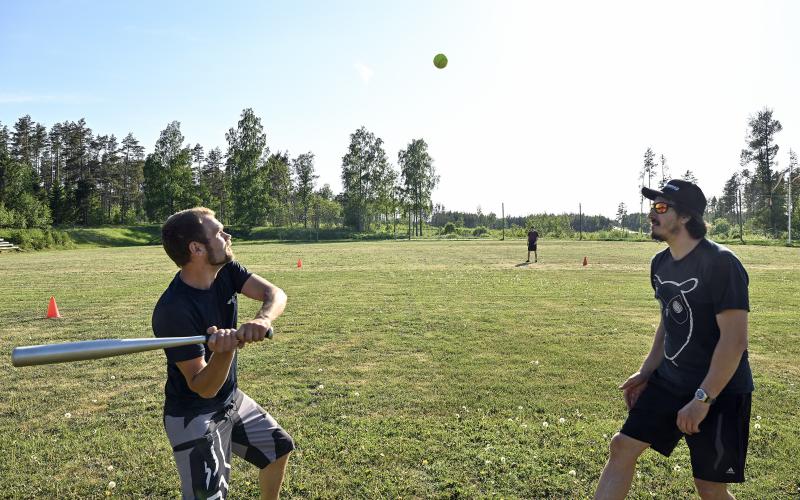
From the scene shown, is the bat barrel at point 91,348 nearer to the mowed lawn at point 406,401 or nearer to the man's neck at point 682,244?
the mowed lawn at point 406,401

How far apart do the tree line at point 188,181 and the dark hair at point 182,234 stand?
76.6 metres

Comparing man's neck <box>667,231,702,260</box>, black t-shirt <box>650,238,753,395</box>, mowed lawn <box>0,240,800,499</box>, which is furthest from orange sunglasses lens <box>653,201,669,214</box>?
mowed lawn <box>0,240,800,499</box>

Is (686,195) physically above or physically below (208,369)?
above

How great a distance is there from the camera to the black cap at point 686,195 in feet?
11.3

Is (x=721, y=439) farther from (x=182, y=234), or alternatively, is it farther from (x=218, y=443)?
(x=182, y=234)

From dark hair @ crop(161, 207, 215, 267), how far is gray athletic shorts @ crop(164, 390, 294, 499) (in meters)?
1.00

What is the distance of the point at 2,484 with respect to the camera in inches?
181

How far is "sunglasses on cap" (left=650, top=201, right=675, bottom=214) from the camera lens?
138 inches

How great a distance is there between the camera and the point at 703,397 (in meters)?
3.13

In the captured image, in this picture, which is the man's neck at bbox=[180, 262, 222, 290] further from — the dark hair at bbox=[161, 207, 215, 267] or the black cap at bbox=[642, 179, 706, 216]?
the black cap at bbox=[642, 179, 706, 216]

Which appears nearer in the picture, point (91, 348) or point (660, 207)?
point (91, 348)

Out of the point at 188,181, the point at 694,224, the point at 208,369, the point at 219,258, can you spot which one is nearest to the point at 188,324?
the point at 208,369

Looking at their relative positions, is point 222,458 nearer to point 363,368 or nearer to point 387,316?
point 363,368

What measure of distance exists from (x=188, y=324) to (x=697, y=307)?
313 centimetres
